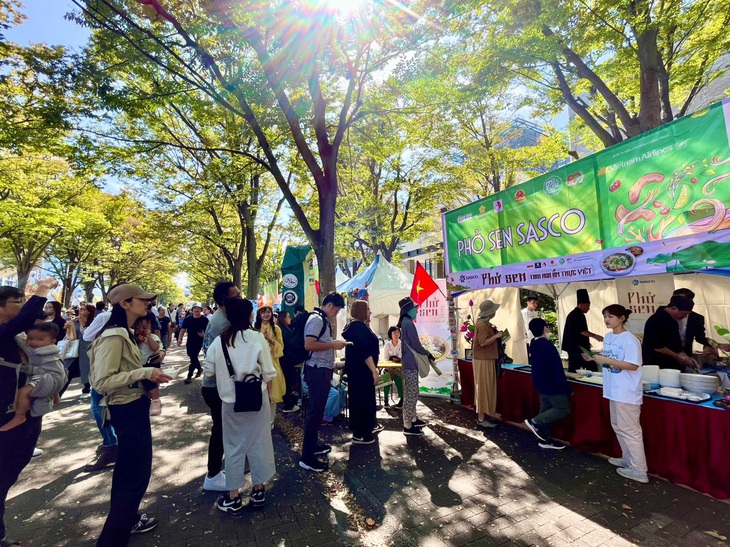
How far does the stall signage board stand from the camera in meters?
3.37

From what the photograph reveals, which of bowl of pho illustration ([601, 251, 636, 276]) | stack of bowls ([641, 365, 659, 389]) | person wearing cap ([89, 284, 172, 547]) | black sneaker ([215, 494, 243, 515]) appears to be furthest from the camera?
stack of bowls ([641, 365, 659, 389])

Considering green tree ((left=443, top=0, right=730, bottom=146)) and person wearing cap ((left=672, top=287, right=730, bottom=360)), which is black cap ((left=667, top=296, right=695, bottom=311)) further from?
green tree ((left=443, top=0, right=730, bottom=146))

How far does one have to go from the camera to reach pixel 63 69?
21.3 feet

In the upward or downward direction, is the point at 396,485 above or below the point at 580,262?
below

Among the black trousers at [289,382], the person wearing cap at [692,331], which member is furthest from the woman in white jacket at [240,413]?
the person wearing cap at [692,331]

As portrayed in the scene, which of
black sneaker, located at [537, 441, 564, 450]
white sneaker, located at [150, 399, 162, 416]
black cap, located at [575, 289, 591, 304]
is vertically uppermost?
black cap, located at [575, 289, 591, 304]

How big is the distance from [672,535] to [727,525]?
22.2 inches

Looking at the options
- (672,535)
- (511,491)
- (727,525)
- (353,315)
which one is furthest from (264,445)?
(727,525)

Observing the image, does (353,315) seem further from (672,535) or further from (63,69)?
(63,69)

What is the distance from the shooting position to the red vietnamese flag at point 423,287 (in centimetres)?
776

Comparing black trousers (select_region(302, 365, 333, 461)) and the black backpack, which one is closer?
black trousers (select_region(302, 365, 333, 461))

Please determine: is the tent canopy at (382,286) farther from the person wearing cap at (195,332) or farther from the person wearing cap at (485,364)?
the person wearing cap at (485,364)

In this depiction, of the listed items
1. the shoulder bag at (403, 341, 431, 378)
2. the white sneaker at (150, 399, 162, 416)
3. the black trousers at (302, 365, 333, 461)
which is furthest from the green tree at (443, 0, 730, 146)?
the white sneaker at (150, 399, 162, 416)

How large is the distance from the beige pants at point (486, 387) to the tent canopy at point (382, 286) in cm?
558
